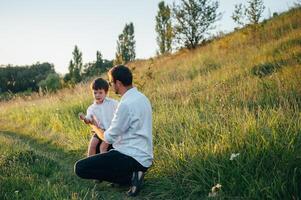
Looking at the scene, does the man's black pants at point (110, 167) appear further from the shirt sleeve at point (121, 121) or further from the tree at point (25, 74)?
the tree at point (25, 74)

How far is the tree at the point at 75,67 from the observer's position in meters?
40.0

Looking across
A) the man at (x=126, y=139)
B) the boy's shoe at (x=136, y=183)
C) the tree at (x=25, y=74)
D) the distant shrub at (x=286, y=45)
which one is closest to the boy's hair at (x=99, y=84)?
the man at (x=126, y=139)

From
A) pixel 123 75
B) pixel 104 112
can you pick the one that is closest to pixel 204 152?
pixel 123 75

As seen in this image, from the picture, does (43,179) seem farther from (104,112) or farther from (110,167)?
(104,112)

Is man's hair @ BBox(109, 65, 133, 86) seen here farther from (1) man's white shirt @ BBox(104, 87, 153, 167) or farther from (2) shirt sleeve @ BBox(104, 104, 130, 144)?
(2) shirt sleeve @ BBox(104, 104, 130, 144)

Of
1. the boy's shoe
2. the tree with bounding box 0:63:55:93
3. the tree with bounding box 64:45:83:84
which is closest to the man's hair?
the boy's shoe

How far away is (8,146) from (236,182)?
4.82 metres

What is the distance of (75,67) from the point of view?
42188mm

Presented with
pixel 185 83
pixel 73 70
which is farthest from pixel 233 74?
pixel 73 70

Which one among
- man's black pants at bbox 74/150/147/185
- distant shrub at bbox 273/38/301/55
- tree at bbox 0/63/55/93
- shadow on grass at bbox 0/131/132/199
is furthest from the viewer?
tree at bbox 0/63/55/93

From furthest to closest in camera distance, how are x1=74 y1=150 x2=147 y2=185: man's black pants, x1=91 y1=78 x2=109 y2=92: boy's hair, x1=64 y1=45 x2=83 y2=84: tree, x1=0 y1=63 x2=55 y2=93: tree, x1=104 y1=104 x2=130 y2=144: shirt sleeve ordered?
x1=0 y1=63 x2=55 y2=93: tree < x1=64 y1=45 x2=83 y2=84: tree < x1=91 y1=78 x2=109 y2=92: boy's hair < x1=74 y1=150 x2=147 y2=185: man's black pants < x1=104 y1=104 x2=130 y2=144: shirt sleeve

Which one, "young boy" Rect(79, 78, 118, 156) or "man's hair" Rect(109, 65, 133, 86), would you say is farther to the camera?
"young boy" Rect(79, 78, 118, 156)

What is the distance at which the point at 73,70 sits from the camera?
41.4 m

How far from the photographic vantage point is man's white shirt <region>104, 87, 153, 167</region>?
498 centimetres
